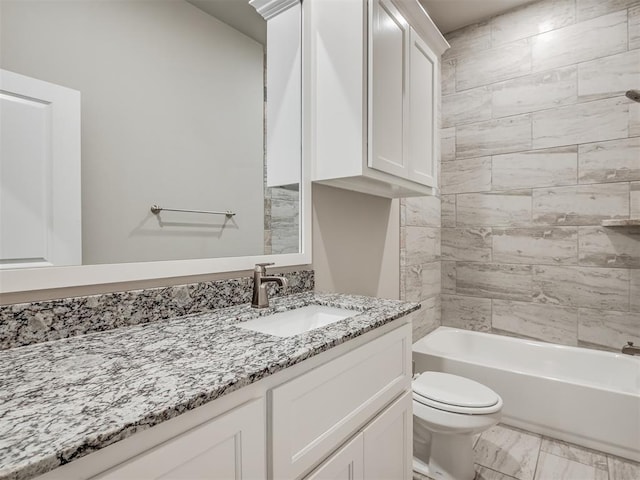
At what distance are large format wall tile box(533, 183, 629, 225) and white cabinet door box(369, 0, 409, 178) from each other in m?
1.54

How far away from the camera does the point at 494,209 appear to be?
281 cm

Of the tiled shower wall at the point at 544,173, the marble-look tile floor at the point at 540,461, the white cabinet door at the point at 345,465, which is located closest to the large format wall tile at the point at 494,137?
the tiled shower wall at the point at 544,173

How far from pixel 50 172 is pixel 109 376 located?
575 mm

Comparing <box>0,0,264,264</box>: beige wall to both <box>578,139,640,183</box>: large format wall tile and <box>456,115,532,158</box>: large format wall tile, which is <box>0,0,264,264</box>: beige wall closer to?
<box>456,115,532,158</box>: large format wall tile

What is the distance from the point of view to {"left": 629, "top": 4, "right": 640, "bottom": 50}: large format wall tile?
230 cm

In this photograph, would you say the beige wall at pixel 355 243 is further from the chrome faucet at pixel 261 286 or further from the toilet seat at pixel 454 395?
the toilet seat at pixel 454 395

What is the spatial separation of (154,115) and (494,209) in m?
2.55

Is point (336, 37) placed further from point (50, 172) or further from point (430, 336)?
point (430, 336)

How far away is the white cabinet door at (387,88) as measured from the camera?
1.45 m

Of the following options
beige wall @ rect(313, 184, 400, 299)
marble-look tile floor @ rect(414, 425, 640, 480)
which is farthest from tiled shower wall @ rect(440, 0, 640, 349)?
marble-look tile floor @ rect(414, 425, 640, 480)

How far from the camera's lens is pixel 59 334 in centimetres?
88

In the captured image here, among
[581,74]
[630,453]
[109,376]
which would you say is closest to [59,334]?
[109,376]

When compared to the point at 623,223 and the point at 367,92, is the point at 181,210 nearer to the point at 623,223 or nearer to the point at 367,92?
the point at 367,92

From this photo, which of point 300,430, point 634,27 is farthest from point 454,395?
point 634,27
